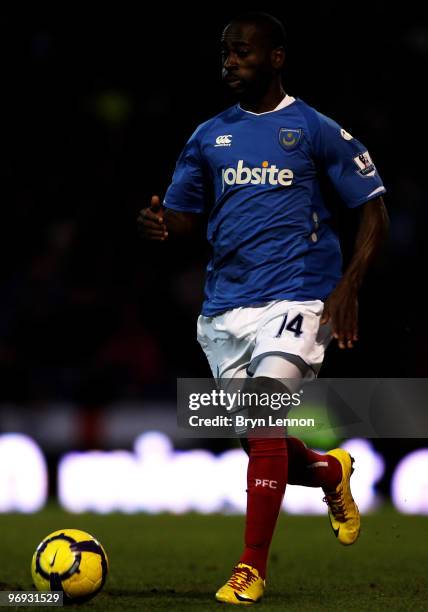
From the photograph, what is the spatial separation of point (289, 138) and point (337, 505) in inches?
62.6

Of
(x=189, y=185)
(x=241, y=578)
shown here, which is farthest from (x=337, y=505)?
(x=189, y=185)

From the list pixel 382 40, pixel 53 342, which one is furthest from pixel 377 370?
pixel 382 40

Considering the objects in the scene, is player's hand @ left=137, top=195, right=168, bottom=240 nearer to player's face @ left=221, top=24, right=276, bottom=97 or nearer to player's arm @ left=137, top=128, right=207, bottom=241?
player's arm @ left=137, top=128, right=207, bottom=241

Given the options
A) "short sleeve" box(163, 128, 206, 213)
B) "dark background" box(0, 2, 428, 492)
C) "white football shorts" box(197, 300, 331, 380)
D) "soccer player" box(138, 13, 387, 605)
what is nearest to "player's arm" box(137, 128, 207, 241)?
"short sleeve" box(163, 128, 206, 213)

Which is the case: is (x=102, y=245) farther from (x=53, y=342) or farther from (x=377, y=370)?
(x=377, y=370)

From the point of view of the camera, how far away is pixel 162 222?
5.09m

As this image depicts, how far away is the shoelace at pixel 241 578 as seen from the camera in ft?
15.0

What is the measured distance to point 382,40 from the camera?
533 inches

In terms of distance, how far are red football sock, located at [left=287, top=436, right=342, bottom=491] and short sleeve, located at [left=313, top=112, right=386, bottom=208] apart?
1.06 m

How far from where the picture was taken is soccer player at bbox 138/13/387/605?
15.9ft

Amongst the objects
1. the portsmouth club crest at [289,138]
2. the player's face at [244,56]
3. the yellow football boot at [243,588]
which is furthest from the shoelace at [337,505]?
the player's face at [244,56]

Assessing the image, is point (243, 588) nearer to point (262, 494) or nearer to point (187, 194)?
point (262, 494)

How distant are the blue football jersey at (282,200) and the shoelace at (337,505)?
3.17 feet

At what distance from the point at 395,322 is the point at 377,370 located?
424 mm
